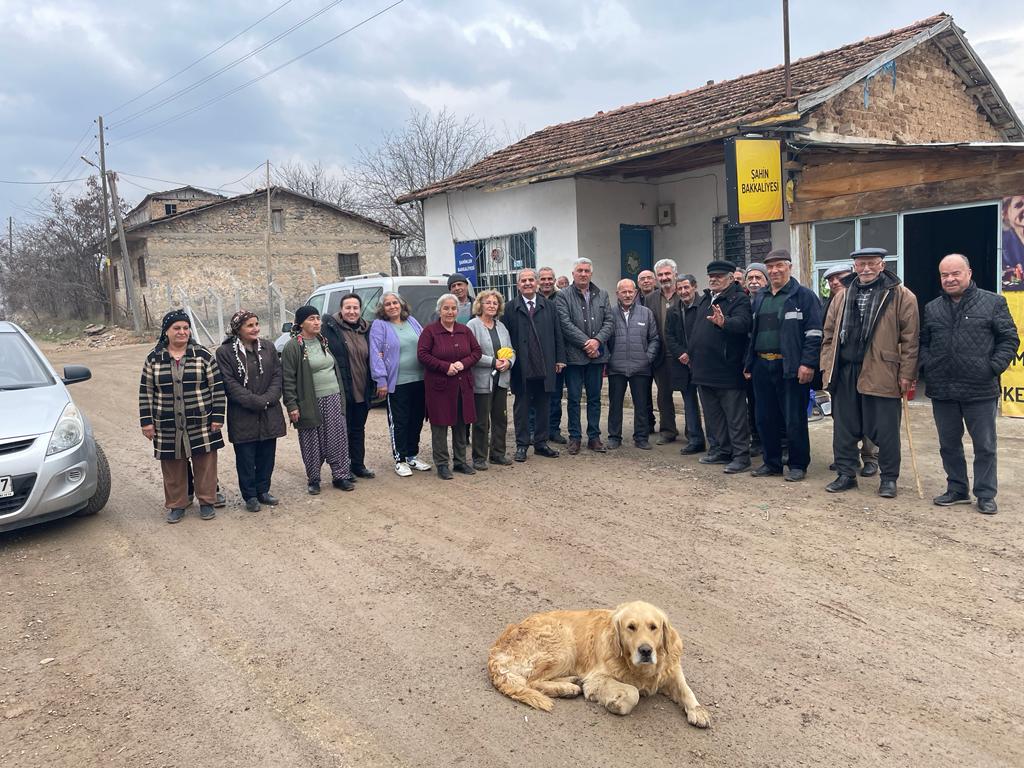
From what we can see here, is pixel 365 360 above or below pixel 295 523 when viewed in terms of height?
above

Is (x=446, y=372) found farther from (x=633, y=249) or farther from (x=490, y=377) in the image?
(x=633, y=249)

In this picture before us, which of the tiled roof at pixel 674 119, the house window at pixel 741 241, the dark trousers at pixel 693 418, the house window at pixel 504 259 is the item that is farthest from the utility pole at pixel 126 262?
the dark trousers at pixel 693 418

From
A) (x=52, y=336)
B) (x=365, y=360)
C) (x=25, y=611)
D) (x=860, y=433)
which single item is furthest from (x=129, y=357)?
(x=860, y=433)

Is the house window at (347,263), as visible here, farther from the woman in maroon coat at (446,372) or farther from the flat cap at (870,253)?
the flat cap at (870,253)

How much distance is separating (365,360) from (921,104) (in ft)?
35.2

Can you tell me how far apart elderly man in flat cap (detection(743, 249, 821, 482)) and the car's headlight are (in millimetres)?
5753

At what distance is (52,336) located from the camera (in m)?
34.1

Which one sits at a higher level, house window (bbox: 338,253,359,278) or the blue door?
house window (bbox: 338,253,359,278)

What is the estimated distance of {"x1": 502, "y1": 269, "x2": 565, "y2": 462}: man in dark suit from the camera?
7.76 m

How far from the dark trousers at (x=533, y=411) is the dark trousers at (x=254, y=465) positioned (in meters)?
2.58

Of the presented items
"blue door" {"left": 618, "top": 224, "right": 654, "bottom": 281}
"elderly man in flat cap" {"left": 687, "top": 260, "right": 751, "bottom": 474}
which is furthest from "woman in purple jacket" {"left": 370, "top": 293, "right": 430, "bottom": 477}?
"blue door" {"left": 618, "top": 224, "right": 654, "bottom": 281}

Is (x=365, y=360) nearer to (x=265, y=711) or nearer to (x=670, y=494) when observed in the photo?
(x=670, y=494)

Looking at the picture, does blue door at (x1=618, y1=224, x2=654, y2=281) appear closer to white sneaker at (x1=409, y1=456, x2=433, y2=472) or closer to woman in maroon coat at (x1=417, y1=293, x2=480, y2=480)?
woman in maroon coat at (x1=417, y1=293, x2=480, y2=480)

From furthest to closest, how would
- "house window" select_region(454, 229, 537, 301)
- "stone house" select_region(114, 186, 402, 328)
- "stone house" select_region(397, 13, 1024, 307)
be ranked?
"stone house" select_region(114, 186, 402, 328) → "house window" select_region(454, 229, 537, 301) → "stone house" select_region(397, 13, 1024, 307)
